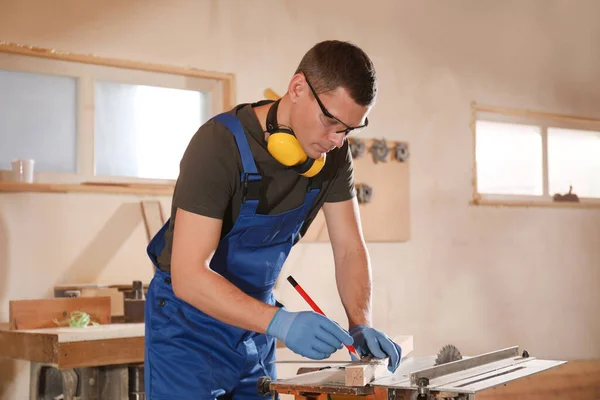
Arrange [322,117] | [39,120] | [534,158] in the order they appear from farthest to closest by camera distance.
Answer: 1. [534,158]
2. [39,120]
3. [322,117]

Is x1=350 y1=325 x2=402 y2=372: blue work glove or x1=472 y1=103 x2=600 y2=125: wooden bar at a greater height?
x1=472 y1=103 x2=600 y2=125: wooden bar

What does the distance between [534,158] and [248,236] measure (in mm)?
4360

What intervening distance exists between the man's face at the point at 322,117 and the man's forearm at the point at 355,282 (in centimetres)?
41

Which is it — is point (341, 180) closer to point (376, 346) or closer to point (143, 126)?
point (376, 346)

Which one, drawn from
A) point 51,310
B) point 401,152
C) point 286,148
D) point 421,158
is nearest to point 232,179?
point 286,148

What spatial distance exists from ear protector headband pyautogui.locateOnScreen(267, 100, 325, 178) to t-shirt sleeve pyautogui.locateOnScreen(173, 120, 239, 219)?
0.34 feet

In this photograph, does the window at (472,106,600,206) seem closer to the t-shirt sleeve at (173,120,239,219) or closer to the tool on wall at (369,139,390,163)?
the tool on wall at (369,139,390,163)

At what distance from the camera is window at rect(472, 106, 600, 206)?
5828mm

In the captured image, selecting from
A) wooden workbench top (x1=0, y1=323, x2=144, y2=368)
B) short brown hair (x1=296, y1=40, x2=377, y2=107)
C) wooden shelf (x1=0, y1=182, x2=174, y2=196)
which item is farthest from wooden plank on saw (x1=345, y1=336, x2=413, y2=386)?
wooden shelf (x1=0, y1=182, x2=174, y2=196)

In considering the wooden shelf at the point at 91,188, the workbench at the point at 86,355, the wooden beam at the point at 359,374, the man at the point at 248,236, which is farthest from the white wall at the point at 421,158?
the wooden beam at the point at 359,374

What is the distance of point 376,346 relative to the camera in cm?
202

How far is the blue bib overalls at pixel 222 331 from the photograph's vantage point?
6.64ft

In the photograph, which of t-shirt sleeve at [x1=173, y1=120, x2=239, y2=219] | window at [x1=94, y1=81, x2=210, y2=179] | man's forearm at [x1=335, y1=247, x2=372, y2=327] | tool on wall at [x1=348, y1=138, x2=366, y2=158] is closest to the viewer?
t-shirt sleeve at [x1=173, y1=120, x2=239, y2=219]

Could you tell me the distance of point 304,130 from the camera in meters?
2.04
